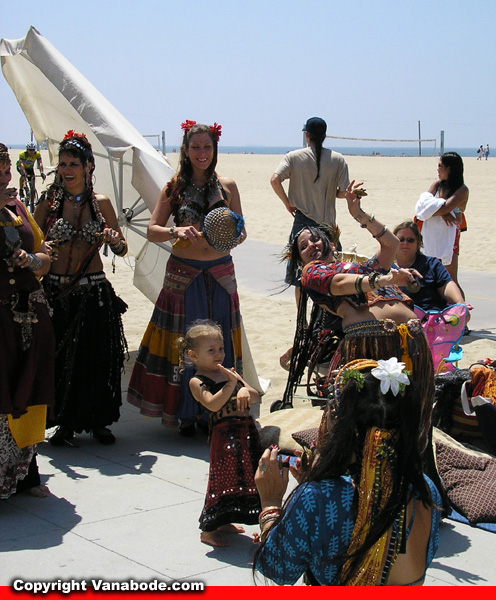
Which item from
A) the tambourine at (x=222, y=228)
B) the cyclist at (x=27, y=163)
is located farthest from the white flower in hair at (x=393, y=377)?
the cyclist at (x=27, y=163)

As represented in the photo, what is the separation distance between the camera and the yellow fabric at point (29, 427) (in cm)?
442

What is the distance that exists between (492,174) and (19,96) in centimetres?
3329

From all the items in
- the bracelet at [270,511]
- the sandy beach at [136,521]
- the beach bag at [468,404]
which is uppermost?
the bracelet at [270,511]

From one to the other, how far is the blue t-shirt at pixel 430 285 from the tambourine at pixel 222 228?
159cm

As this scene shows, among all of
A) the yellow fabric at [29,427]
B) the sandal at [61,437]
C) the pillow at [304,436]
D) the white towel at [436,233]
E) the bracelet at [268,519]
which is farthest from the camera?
the white towel at [436,233]

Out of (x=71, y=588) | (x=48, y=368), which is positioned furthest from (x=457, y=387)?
(x=71, y=588)

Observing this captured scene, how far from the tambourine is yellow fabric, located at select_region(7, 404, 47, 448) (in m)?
1.48

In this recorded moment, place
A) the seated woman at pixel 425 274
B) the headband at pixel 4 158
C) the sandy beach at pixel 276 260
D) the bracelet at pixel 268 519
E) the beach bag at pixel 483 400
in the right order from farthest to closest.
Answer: the sandy beach at pixel 276 260, the seated woman at pixel 425 274, the beach bag at pixel 483 400, the headband at pixel 4 158, the bracelet at pixel 268 519

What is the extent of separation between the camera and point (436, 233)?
8.53 meters

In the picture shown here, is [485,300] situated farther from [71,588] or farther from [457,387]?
[71,588]

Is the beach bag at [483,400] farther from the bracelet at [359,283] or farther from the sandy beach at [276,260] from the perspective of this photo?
the sandy beach at [276,260]

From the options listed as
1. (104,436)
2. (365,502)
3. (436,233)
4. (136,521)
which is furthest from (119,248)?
(436,233)

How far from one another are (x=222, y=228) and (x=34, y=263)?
130 cm

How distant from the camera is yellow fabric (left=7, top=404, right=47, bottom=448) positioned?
4422mm
